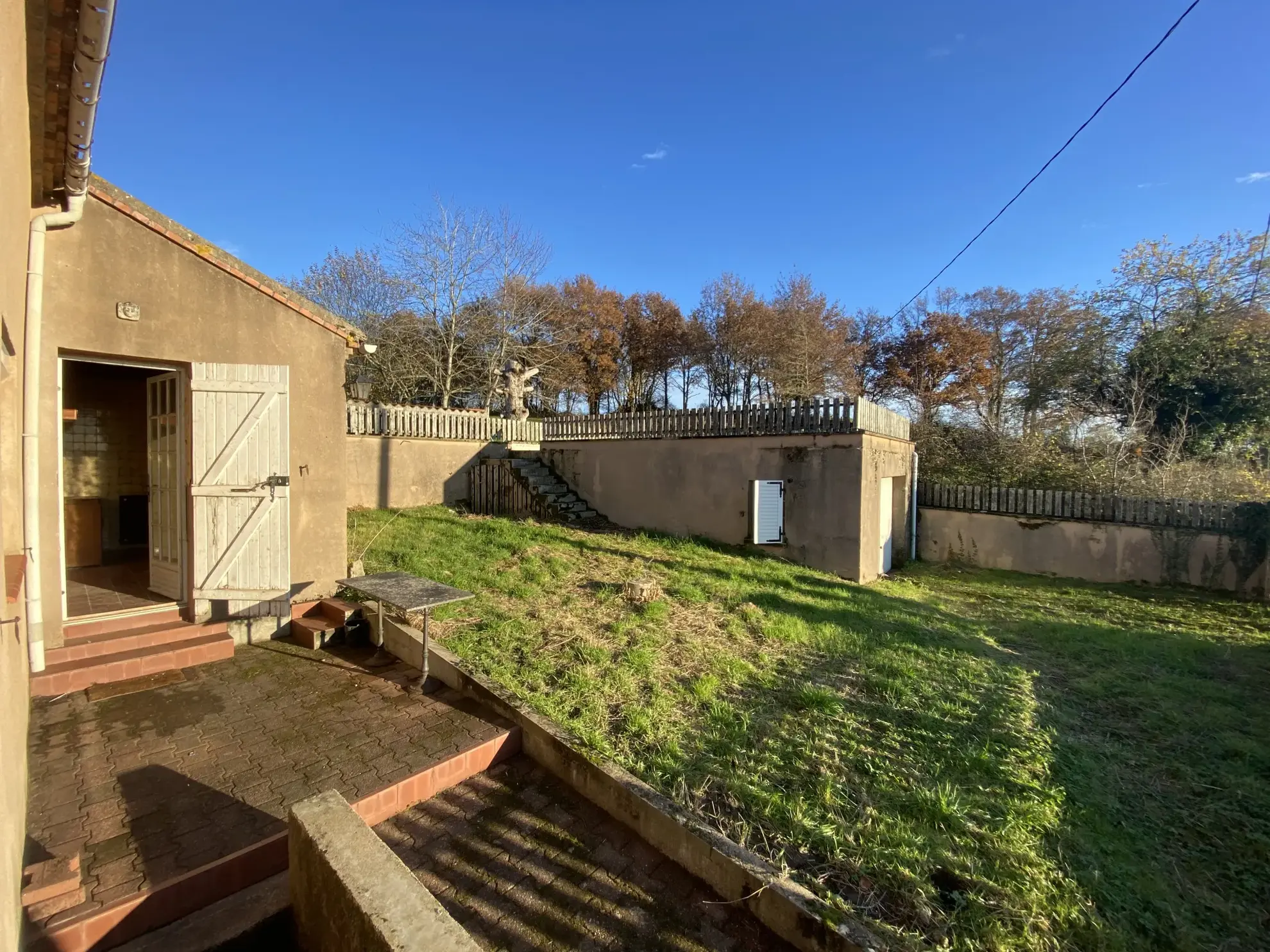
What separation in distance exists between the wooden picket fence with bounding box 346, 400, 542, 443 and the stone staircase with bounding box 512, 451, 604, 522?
964 millimetres

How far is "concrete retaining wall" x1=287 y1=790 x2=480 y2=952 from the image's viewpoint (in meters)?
1.67

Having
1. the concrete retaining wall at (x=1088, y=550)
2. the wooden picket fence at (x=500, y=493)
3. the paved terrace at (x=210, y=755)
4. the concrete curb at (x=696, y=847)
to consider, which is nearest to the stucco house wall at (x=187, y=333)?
the paved terrace at (x=210, y=755)

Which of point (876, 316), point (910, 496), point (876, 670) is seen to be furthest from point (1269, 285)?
point (876, 670)

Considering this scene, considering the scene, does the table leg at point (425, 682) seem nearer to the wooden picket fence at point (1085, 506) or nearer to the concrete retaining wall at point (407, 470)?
the concrete retaining wall at point (407, 470)

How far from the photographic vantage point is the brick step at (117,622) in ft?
14.8

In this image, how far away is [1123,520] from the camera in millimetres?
9820

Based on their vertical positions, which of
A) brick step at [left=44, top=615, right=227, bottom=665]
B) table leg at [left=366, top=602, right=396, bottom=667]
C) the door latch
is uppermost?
the door latch

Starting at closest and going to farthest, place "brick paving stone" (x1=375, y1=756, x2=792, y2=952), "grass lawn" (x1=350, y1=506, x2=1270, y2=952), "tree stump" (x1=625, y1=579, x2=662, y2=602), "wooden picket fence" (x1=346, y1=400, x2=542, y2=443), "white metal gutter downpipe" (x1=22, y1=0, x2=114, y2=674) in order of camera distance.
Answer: "brick paving stone" (x1=375, y1=756, x2=792, y2=952)
"grass lawn" (x1=350, y1=506, x2=1270, y2=952)
"white metal gutter downpipe" (x1=22, y1=0, x2=114, y2=674)
"tree stump" (x1=625, y1=579, x2=662, y2=602)
"wooden picket fence" (x1=346, y1=400, x2=542, y2=443)

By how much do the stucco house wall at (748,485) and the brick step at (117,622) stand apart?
7.82 metres

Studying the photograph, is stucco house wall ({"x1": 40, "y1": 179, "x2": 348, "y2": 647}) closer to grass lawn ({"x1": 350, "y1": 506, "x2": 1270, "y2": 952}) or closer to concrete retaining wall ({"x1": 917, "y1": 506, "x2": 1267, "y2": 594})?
grass lawn ({"x1": 350, "y1": 506, "x2": 1270, "y2": 952})

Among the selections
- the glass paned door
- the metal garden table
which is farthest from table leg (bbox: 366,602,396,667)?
the glass paned door

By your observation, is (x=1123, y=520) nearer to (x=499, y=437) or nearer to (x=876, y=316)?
(x=499, y=437)

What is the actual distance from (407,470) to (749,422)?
24.6 ft

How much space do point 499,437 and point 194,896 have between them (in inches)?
456
